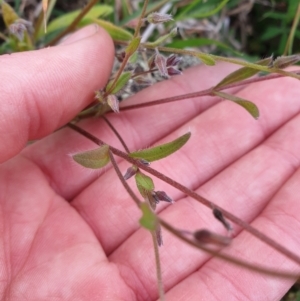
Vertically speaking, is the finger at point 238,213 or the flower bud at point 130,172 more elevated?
the flower bud at point 130,172

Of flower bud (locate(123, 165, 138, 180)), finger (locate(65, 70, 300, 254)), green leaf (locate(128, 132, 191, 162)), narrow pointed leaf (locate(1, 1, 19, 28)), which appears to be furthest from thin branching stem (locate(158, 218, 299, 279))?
narrow pointed leaf (locate(1, 1, 19, 28))

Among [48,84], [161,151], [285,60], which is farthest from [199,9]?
[161,151]

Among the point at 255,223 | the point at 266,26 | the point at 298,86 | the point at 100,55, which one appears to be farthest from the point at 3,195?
the point at 266,26

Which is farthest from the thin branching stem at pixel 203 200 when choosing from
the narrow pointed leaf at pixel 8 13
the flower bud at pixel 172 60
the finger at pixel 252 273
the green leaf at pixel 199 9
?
the green leaf at pixel 199 9

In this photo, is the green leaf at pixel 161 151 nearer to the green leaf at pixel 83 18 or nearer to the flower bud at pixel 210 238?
the flower bud at pixel 210 238

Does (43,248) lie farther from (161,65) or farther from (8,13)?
(8,13)

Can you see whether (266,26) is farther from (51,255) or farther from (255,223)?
(51,255)
